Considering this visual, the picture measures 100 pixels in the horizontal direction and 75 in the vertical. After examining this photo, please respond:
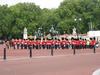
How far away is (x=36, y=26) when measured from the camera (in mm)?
106188

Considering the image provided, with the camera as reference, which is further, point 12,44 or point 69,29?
point 69,29

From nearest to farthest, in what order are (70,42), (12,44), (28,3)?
(70,42), (12,44), (28,3)

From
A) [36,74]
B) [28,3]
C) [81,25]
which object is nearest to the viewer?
[36,74]

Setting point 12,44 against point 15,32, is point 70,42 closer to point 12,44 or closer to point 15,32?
point 12,44

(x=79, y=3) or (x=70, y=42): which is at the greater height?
(x=79, y=3)

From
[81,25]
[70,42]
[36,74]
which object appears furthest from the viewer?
[81,25]

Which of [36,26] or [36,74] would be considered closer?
[36,74]

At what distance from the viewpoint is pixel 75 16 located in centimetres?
10294

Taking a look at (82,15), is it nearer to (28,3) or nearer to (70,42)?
(28,3)

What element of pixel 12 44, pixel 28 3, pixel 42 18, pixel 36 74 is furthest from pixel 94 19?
pixel 36 74

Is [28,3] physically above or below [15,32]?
above

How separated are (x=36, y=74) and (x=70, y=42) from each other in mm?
38612

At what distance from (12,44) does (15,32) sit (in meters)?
41.7

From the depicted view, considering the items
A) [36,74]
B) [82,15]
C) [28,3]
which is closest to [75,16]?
[82,15]
